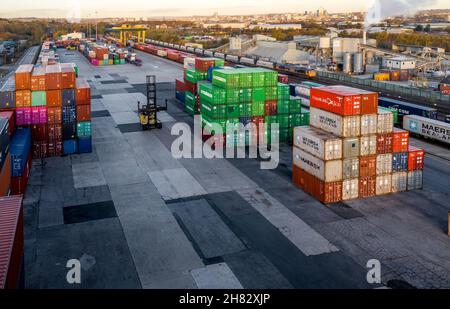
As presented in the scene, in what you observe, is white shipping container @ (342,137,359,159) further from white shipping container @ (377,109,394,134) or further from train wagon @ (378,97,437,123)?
train wagon @ (378,97,437,123)

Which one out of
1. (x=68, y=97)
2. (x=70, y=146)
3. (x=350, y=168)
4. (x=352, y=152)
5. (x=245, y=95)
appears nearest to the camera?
(x=352, y=152)

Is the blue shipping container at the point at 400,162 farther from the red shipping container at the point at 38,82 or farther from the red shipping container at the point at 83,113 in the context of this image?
the red shipping container at the point at 38,82

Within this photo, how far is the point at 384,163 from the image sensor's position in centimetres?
3428

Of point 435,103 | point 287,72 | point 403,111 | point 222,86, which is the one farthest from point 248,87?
point 287,72

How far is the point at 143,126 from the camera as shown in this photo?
185 ft

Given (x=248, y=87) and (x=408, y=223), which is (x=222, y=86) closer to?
(x=248, y=87)

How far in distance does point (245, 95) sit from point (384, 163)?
1833cm

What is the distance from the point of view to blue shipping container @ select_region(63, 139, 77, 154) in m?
45.4

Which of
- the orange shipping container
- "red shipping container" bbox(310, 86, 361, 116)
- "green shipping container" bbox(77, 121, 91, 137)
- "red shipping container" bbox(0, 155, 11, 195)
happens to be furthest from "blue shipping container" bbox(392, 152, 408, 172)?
the orange shipping container

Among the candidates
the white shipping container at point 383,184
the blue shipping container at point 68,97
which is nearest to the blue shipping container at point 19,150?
the blue shipping container at point 68,97

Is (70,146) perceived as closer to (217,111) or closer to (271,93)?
(217,111)

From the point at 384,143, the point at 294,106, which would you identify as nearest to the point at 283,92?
the point at 294,106
